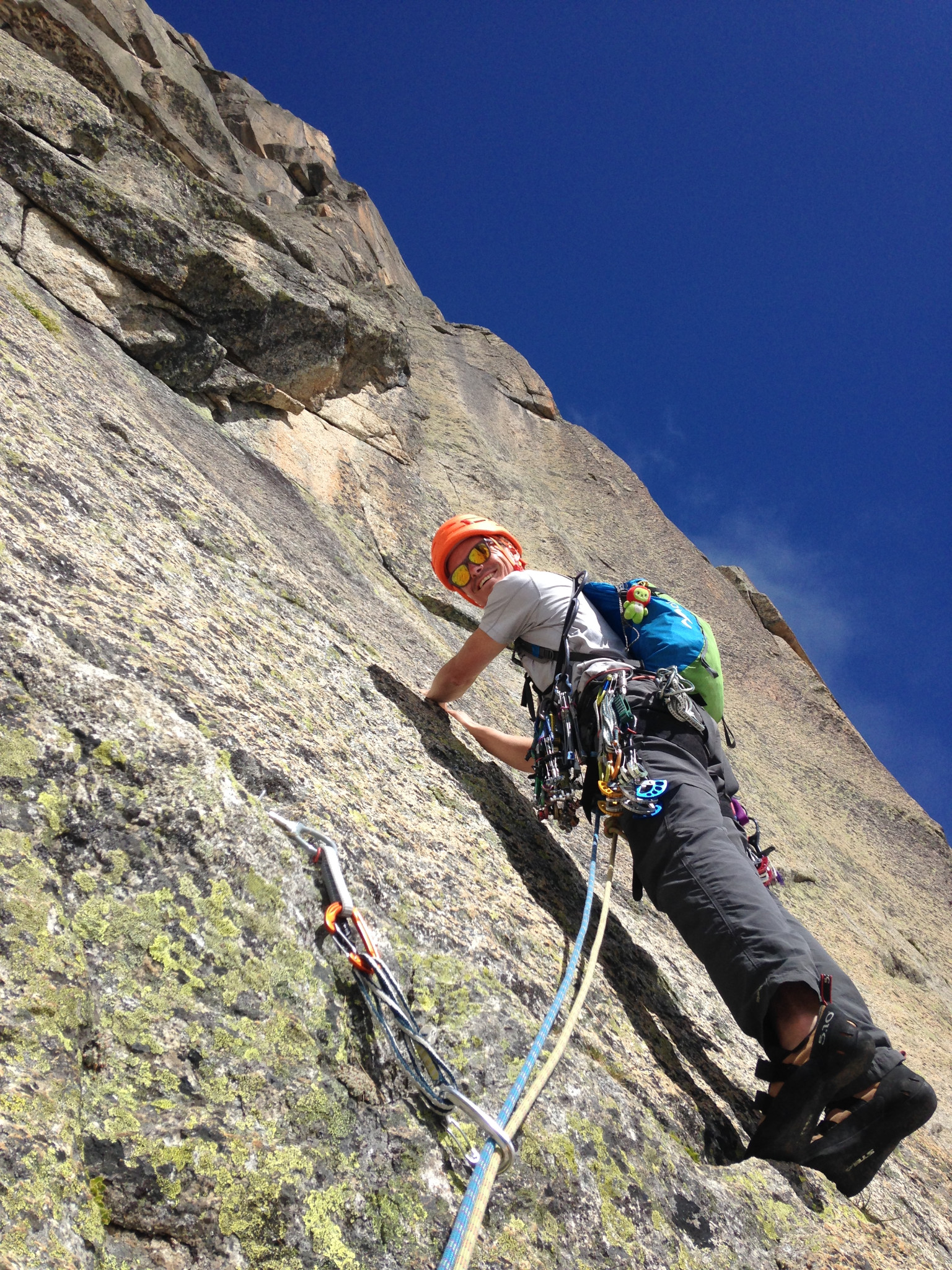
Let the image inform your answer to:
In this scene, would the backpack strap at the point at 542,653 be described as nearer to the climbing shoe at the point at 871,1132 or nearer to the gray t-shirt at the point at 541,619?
the gray t-shirt at the point at 541,619

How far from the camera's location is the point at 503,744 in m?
4.82

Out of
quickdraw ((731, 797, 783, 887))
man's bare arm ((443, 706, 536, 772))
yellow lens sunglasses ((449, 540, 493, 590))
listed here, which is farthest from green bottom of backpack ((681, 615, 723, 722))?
yellow lens sunglasses ((449, 540, 493, 590))

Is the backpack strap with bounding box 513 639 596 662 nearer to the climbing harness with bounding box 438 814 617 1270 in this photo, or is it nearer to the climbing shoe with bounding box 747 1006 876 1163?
the climbing harness with bounding box 438 814 617 1270

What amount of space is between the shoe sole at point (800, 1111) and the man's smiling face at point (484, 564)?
295cm

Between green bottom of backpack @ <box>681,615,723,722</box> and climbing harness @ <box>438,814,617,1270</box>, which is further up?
green bottom of backpack @ <box>681,615,723,722</box>

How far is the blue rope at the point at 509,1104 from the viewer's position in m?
1.99

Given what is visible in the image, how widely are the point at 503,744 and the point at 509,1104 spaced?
8.37 feet

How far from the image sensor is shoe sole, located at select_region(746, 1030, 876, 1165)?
2975mm

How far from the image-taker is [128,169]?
733cm

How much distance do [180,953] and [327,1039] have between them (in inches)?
18.5

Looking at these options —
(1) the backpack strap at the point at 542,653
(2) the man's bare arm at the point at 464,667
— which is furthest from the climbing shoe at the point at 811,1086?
(2) the man's bare arm at the point at 464,667

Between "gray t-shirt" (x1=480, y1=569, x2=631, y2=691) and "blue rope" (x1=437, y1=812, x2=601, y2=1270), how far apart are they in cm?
145

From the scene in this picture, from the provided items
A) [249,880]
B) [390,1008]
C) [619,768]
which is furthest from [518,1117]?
[619,768]

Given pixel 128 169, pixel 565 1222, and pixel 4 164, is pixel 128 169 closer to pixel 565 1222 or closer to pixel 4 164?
pixel 4 164
